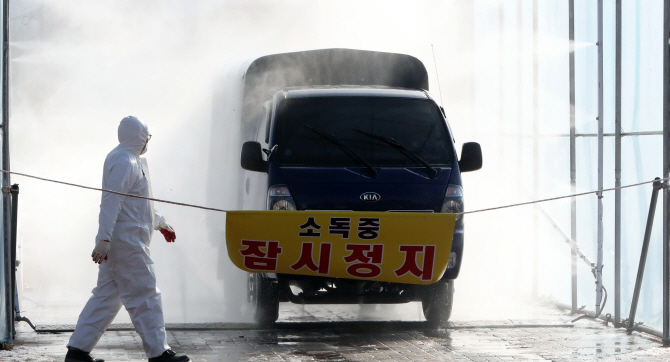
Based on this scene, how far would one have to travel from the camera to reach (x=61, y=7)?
18.6 metres

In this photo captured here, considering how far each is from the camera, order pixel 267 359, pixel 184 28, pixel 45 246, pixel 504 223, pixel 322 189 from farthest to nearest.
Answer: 1. pixel 184 28
2. pixel 45 246
3. pixel 504 223
4. pixel 322 189
5. pixel 267 359

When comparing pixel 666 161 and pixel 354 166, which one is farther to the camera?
pixel 354 166

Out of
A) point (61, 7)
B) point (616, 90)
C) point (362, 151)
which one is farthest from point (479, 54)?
point (61, 7)

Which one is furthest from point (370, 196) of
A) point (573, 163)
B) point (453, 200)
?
point (573, 163)

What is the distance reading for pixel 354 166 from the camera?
8.93m

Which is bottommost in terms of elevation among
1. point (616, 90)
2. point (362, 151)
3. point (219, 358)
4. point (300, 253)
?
point (219, 358)

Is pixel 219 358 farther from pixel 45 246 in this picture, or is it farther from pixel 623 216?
pixel 45 246

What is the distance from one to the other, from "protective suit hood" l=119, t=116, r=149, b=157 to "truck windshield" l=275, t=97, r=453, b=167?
6.56ft

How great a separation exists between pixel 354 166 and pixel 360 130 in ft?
1.46

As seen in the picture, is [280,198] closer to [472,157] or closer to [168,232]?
[168,232]

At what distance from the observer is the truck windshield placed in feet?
29.6

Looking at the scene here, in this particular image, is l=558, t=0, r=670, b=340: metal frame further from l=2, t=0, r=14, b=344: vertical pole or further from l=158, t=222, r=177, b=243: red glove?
l=2, t=0, r=14, b=344: vertical pole

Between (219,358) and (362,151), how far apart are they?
94.9 inches

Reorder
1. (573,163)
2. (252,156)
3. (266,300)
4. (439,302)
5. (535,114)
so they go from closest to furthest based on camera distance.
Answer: (252,156) → (266,300) → (439,302) → (573,163) → (535,114)
